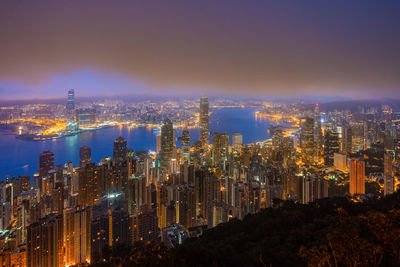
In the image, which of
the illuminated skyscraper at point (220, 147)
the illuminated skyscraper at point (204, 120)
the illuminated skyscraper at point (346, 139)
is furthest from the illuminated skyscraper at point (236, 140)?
the illuminated skyscraper at point (346, 139)

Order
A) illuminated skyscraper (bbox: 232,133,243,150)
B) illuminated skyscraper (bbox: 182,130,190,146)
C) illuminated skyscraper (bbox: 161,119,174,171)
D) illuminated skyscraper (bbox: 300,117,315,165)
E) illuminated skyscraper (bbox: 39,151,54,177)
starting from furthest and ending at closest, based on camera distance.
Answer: illuminated skyscraper (bbox: 232,133,243,150)
illuminated skyscraper (bbox: 182,130,190,146)
illuminated skyscraper (bbox: 300,117,315,165)
illuminated skyscraper (bbox: 161,119,174,171)
illuminated skyscraper (bbox: 39,151,54,177)

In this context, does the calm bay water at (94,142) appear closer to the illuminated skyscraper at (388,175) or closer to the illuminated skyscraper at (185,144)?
the illuminated skyscraper at (185,144)

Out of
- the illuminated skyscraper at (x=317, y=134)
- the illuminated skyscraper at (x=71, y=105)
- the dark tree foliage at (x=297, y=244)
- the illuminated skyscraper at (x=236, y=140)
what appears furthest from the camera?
the illuminated skyscraper at (x=236, y=140)

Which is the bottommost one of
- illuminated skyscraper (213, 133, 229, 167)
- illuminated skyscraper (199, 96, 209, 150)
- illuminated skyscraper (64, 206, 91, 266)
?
illuminated skyscraper (64, 206, 91, 266)

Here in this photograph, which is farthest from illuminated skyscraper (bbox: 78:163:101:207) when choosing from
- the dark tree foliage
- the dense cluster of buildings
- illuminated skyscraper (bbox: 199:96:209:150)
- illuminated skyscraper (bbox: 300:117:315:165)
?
illuminated skyscraper (bbox: 300:117:315:165)

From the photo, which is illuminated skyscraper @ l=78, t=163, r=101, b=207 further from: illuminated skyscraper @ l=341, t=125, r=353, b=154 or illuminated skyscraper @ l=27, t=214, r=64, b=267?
illuminated skyscraper @ l=341, t=125, r=353, b=154

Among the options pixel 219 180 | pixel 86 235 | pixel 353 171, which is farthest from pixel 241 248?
pixel 353 171

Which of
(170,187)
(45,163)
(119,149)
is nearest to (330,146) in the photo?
(170,187)
